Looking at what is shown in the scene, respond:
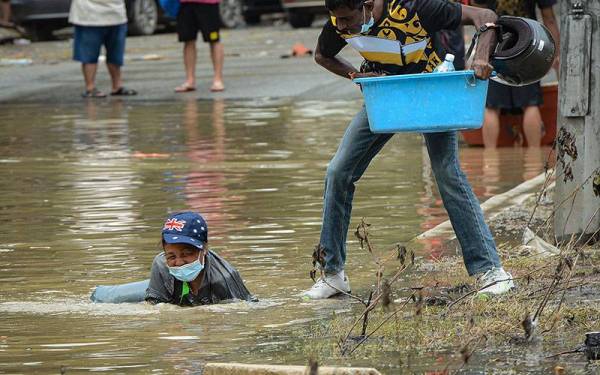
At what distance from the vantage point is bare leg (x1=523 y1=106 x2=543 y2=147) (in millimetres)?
13469

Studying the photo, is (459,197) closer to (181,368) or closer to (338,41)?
(338,41)

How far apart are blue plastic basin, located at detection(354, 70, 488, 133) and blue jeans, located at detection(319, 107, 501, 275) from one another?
413mm

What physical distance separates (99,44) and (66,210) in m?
8.48

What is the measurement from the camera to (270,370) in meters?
5.53

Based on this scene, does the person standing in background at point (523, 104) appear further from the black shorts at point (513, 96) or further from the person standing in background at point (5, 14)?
the person standing in background at point (5, 14)

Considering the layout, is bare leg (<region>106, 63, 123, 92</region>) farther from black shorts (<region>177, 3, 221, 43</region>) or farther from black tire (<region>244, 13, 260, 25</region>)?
black tire (<region>244, 13, 260, 25</region>)

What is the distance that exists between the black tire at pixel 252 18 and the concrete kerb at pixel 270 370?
27712mm

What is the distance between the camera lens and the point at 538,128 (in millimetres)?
13477

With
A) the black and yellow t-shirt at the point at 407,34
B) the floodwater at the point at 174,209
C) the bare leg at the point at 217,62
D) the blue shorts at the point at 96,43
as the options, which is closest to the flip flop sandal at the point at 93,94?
the blue shorts at the point at 96,43

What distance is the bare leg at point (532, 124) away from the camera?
1347 cm

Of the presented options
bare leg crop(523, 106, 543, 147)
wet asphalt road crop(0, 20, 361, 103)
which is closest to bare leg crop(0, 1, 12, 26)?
wet asphalt road crop(0, 20, 361, 103)

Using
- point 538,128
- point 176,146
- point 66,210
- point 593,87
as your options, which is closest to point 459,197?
point 593,87

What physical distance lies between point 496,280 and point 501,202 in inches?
128

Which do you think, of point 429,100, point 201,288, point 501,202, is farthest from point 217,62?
point 429,100
